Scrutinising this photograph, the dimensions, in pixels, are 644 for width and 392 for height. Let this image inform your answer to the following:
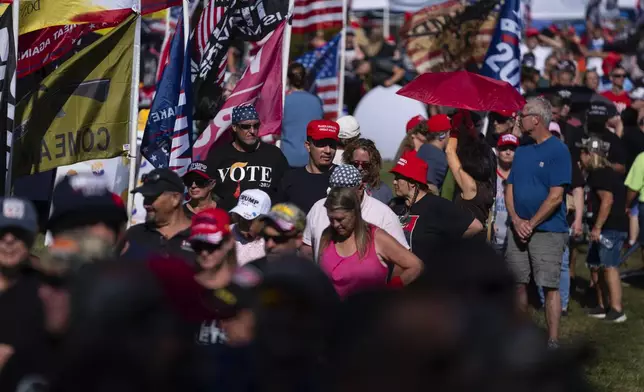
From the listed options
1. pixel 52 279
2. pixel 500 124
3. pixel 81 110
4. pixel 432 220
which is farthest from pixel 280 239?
pixel 500 124

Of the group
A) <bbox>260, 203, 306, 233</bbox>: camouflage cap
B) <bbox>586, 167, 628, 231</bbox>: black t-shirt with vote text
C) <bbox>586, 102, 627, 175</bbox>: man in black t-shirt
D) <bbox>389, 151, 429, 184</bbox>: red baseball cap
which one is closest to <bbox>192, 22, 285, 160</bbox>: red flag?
<bbox>389, 151, 429, 184</bbox>: red baseball cap

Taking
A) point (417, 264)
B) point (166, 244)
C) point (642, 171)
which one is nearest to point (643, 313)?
point (642, 171)

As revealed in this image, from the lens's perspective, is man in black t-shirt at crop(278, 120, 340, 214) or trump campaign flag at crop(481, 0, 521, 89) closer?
man in black t-shirt at crop(278, 120, 340, 214)

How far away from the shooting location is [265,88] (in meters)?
10.8

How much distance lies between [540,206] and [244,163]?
2.39 metres

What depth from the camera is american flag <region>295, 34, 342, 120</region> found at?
1425 cm

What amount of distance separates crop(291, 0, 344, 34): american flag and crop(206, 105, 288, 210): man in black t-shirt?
459cm

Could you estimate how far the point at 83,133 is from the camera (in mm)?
9227

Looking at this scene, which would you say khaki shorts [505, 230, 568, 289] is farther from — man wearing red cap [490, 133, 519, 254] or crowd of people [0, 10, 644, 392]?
man wearing red cap [490, 133, 519, 254]

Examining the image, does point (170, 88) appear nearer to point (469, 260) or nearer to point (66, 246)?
point (66, 246)

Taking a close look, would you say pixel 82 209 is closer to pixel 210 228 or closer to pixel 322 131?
pixel 210 228

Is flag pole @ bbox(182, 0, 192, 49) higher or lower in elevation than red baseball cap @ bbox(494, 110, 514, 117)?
higher

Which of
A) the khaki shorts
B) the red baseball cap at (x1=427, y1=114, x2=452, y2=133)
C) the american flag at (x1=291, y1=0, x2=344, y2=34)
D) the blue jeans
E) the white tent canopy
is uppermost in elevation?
the white tent canopy

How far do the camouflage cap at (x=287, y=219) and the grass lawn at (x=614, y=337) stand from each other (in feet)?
7.31
